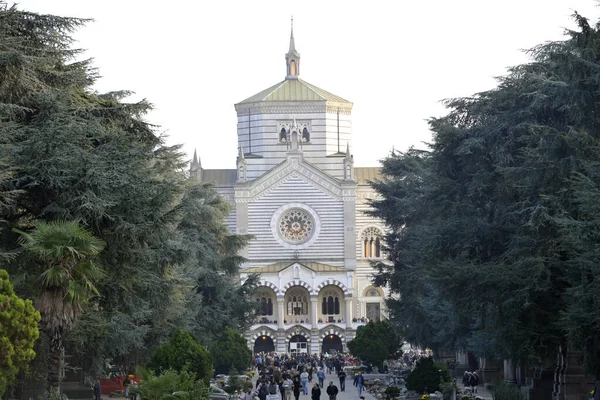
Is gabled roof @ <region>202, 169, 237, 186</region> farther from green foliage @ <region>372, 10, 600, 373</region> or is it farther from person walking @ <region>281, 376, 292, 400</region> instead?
green foliage @ <region>372, 10, 600, 373</region>

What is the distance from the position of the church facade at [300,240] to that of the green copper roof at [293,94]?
0.82 metres

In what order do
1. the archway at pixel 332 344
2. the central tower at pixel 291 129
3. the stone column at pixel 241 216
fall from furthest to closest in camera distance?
the central tower at pixel 291 129 → the stone column at pixel 241 216 → the archway at pixel 332 344

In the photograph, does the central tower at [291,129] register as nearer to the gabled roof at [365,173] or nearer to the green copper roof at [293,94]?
the green copper roof at [293,94]

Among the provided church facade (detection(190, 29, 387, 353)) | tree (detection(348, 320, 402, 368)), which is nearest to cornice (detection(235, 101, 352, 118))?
church facade (detection(190, 29, 387, 353))

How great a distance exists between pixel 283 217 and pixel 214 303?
4244 centimetres

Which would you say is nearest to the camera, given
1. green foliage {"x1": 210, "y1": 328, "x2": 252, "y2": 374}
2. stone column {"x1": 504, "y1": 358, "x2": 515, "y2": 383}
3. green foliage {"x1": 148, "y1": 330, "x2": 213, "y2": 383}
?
green foliage {"x1": 148, "y1": 330, "x2": 213, "y2": 383}

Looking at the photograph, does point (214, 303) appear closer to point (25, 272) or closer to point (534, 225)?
point (534, 225)

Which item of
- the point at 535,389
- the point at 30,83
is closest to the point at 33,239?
the point at 30,83

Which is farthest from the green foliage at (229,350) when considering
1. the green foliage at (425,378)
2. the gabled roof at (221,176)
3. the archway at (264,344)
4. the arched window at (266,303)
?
the gabled roof at (221,176)

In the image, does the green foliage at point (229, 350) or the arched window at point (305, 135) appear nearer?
the green foliage at point (229, 350)

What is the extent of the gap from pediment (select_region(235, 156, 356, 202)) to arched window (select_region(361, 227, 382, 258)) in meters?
5.04

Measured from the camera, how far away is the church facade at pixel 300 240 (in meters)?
92.4

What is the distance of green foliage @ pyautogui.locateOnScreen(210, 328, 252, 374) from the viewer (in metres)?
52.5

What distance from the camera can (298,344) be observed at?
3644 inches
